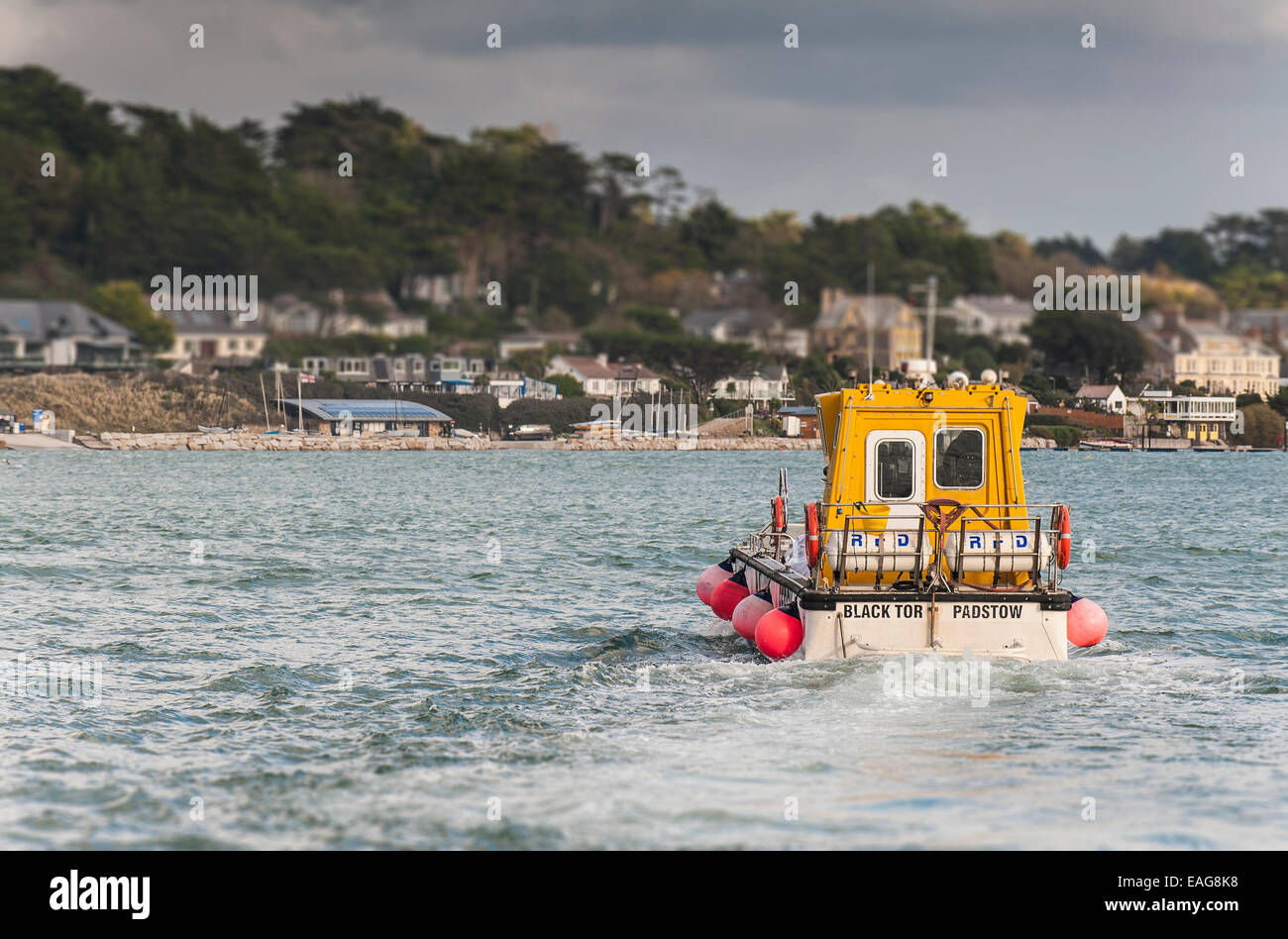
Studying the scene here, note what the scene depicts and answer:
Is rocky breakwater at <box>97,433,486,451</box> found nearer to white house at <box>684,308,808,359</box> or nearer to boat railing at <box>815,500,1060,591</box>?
white house at <box>684,308,808,359</box>

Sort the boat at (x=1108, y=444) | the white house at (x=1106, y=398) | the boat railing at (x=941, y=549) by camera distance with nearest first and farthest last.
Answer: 1. the boat railing at (x=941, y=549)
2. the white house at (x=1106, y=398)
3. the boat at (x=1108, y=444)

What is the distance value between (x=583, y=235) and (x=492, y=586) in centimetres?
12888

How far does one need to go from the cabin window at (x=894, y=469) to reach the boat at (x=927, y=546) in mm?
11

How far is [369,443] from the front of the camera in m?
105

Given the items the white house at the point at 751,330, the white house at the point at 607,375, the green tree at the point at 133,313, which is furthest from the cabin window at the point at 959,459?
the green tree at the point at 133,313

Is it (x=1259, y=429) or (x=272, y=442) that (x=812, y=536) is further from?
(x=272, y=442)

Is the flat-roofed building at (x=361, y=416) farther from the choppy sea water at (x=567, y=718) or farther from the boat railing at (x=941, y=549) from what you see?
the boat railing at (x=941, y=549)

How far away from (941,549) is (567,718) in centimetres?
460

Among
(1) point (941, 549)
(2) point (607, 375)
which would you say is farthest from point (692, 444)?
(1) point (941, 549)

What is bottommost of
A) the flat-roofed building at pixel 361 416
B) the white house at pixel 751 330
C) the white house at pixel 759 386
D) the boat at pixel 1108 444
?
the boat at pixel 1108 444

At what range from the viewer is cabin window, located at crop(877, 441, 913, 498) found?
17812 millimetres

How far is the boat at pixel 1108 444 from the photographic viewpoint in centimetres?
5875

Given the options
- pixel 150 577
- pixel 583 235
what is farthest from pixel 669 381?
pixel 150 577

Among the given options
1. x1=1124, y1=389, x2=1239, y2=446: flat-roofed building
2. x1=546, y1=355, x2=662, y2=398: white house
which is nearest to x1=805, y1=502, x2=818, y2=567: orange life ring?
x1=1124, y1=389, x2=1239, y2=446: flat-roofed building
